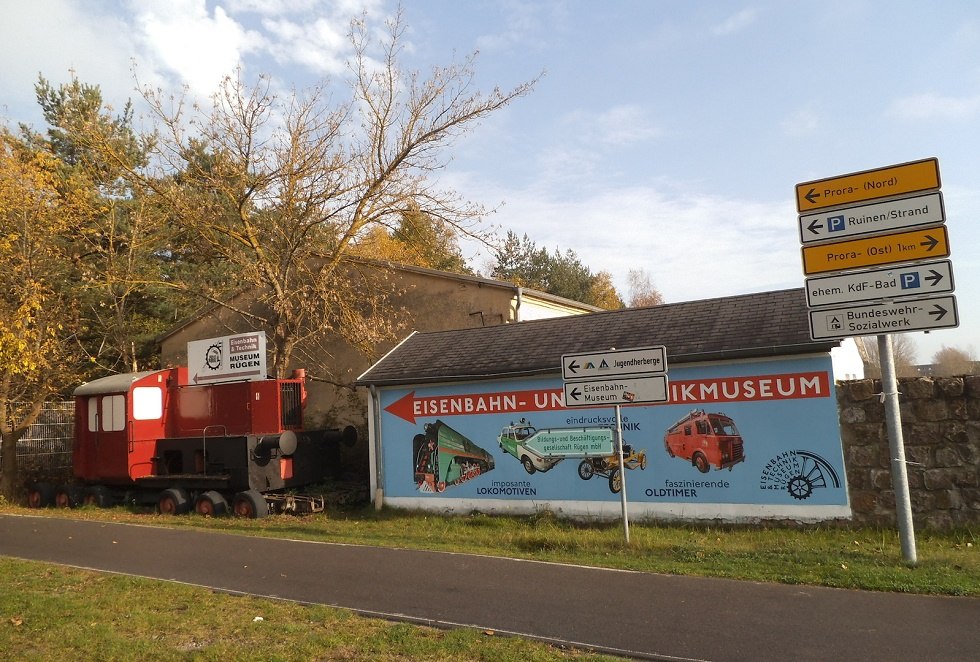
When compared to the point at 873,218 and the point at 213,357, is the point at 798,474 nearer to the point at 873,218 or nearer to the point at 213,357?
the point at 873,218

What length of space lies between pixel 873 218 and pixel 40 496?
1967cm

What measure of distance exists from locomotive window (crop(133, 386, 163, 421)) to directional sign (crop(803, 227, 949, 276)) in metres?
15.3

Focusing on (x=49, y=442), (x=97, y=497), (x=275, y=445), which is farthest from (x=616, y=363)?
(x=49, y=442)

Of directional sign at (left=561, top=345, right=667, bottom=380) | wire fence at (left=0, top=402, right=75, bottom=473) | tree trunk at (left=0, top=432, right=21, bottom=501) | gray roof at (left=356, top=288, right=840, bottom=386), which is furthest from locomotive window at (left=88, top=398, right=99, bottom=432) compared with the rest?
directional sign at (left=561, top=345, right=667, bottom=380)

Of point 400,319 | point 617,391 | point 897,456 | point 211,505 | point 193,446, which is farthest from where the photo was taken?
point 400,319

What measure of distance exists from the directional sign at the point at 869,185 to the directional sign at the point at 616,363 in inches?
110

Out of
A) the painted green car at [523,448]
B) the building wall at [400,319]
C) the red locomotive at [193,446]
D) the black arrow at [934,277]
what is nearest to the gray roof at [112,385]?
the red locomotive at [193,446]

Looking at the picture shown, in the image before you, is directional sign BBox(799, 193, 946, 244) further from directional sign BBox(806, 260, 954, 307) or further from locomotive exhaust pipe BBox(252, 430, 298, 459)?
locomotive exhaust pipe BBox(252, 430, 298, 459)

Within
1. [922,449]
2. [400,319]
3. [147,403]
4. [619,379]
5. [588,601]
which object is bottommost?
[588,601]

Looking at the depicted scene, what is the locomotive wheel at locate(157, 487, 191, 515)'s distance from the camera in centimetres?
1652

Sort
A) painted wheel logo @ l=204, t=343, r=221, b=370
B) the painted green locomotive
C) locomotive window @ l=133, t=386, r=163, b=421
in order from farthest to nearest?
painted wheel logo @ l=204, t=343, r=221, b=370 → locomotive window @ l=133, t=386, r=163, b=421 → the painted green locomotive

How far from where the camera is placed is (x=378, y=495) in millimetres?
15914

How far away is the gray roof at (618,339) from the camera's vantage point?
1225 cm

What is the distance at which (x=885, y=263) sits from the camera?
9.20m
